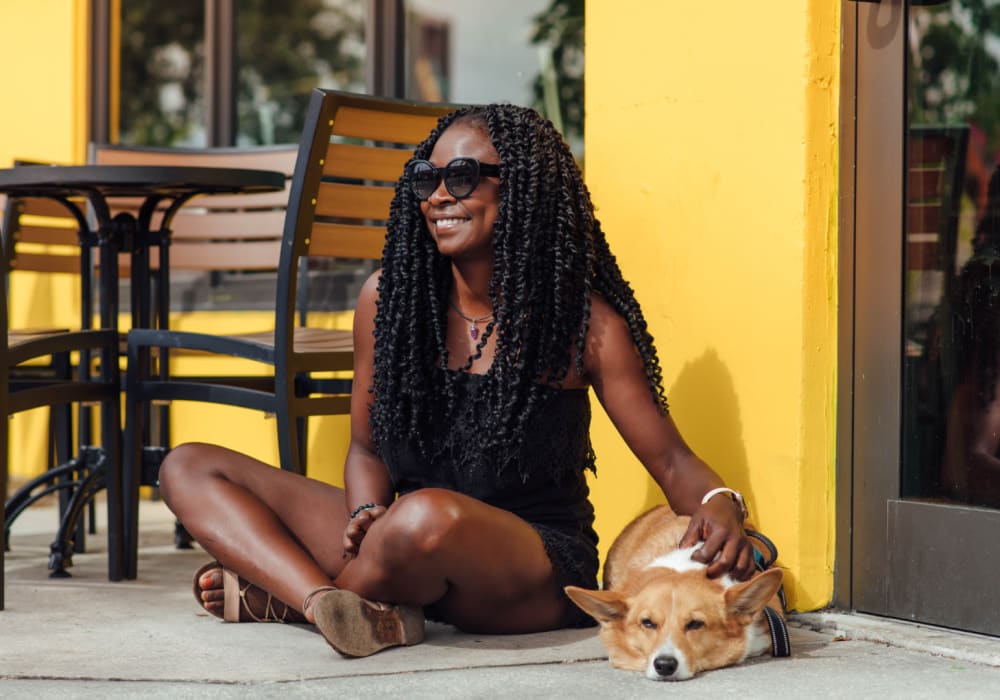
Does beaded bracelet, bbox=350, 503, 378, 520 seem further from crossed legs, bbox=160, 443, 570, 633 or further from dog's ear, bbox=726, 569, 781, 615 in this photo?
dog's ear, bbox=726, 569, 781, 615

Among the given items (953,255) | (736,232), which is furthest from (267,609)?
(953,255)

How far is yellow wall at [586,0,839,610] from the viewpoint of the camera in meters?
3.45

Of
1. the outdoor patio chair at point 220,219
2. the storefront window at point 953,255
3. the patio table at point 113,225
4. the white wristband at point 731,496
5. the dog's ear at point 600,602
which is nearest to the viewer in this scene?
the dog's ear at point 600,602

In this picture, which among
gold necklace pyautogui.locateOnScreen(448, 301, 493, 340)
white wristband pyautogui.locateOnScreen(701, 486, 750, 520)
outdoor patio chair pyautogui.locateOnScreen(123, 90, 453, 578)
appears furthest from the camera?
outdoor patio chair pyautogui.locateOnScreen(123, 90, 453, 578)

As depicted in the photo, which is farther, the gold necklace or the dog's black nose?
the gold necklace

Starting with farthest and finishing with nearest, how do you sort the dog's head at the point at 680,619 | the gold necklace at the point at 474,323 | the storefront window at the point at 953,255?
the gold necklace at the point at 474,323 → the storefront window at the point at 953,255 → the dog's head at the point at 680,619

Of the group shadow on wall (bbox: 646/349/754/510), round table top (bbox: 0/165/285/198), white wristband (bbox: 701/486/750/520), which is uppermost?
round table top (bbox: 0/165/285/198)

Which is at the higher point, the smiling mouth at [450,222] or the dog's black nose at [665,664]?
the smiling mouth at [450,222]

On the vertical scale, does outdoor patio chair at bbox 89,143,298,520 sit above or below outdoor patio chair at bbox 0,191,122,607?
above

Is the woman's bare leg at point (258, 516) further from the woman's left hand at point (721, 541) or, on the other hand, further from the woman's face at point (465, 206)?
the woman's left hand at point (721, 541)

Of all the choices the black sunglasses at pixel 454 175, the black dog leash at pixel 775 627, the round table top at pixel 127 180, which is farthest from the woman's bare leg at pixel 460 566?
the round table top at pixel 127 180

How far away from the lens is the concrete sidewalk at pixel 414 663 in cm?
276

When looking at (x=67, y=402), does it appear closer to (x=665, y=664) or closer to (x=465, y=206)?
(x=465, y=206)

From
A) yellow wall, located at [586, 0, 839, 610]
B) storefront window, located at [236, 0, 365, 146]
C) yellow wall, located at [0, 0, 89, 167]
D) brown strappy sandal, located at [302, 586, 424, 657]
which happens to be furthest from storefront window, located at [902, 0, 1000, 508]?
yellow wall, located at [0, 0, 89, 167]
